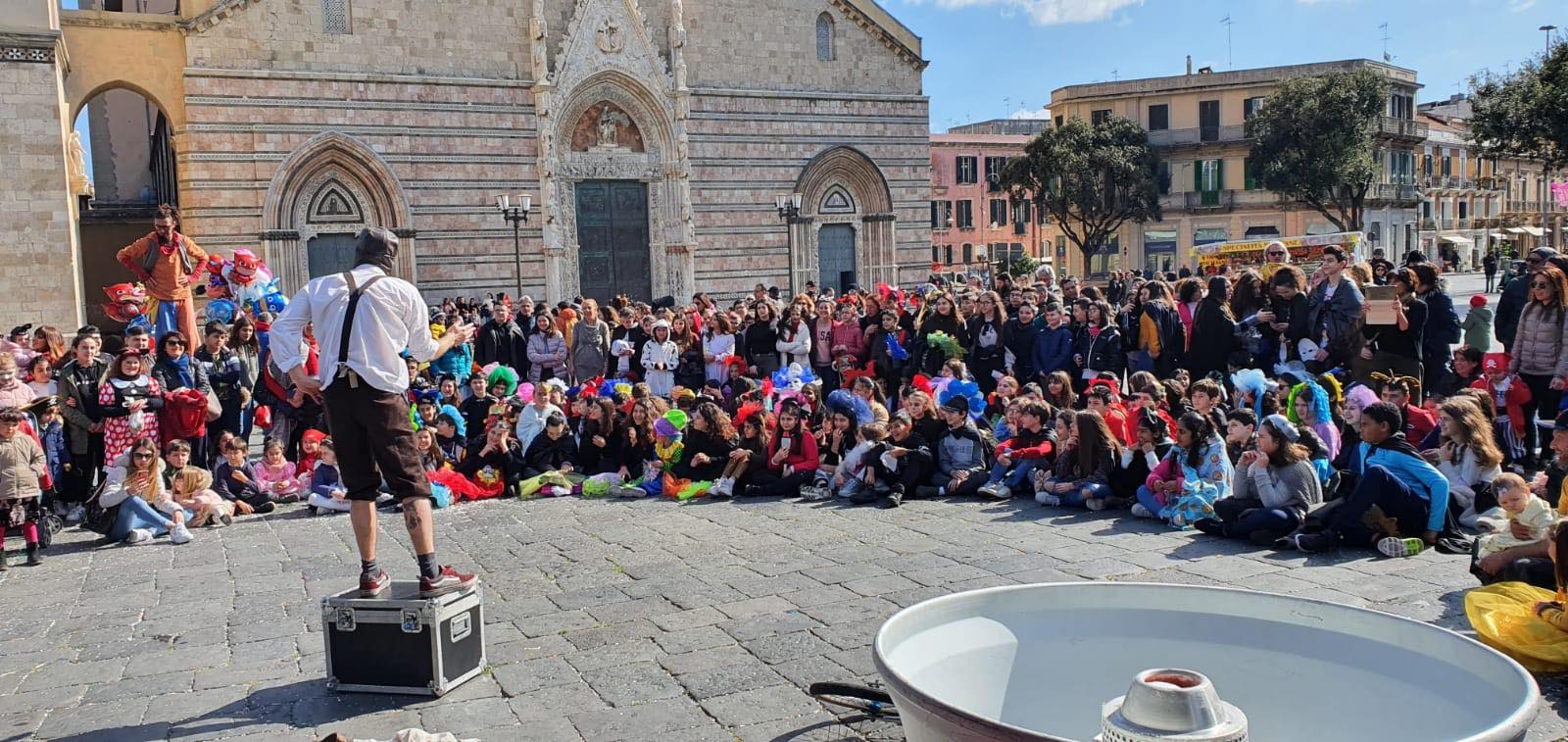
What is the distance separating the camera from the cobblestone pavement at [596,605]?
495 cm

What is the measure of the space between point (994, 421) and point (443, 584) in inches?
281

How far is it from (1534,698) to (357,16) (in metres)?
22.3

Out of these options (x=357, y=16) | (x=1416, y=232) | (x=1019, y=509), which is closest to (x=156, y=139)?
(x=357, y=16)

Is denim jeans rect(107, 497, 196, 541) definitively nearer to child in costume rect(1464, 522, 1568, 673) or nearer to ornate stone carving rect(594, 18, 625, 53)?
child in costume rect(1464, 522, 1568, 673)

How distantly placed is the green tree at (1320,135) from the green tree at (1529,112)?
1559cm

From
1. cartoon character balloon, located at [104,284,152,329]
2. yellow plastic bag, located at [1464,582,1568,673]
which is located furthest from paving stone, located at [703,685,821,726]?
cartoon character balloon, located at [104,284,152,329]

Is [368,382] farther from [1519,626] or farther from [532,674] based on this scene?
[1519,626]

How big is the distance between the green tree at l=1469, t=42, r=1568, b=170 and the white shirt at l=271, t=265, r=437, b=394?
2345cm

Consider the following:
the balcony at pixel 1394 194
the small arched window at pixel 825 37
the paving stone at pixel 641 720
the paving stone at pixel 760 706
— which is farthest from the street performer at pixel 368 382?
the balcony at pixel 1394 194

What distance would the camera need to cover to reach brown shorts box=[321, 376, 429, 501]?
5.09 meters

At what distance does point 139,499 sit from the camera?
29.0 feet

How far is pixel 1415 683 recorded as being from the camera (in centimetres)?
312

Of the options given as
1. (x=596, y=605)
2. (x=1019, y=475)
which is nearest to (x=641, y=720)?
(x=596, y=605)

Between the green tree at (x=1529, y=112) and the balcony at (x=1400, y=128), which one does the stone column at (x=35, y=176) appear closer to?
the green tree at (x=1529, y=112)
